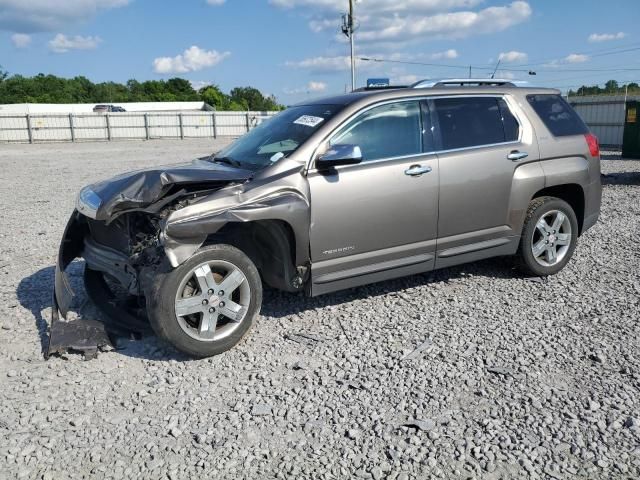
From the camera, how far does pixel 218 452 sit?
303cm

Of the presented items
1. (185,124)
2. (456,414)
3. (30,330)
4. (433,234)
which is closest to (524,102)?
(433,234)

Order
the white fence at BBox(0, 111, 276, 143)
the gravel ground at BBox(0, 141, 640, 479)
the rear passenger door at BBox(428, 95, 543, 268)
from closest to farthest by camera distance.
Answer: the gravel ground at BBox(0, 141, 640, 479) < the rear passenger door at BBox(428, 95, 543, 268) < the white fence at BBox(0, 111, 276, 143)

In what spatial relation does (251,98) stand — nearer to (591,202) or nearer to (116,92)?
(116,92)

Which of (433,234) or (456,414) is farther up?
(433,234)

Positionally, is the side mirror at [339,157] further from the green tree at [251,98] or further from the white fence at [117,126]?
the green tree at [251,98]

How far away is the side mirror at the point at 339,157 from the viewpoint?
4297mm

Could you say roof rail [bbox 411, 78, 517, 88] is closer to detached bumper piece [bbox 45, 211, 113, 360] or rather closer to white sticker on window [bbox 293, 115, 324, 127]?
white sticker on window [bbox 293, 115, 324, 127]

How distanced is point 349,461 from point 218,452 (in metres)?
0.71

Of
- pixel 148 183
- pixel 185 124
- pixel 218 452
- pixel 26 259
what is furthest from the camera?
pixel 185 124

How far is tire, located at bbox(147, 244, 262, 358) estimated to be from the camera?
3.91 metres

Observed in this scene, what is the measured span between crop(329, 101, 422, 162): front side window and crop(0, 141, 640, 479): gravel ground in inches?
54.4

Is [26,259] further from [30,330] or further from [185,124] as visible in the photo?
[185,124]

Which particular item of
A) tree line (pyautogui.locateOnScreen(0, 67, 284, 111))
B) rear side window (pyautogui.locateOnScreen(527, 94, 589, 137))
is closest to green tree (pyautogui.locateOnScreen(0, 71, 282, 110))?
tree line (pyautogui.locateOnScreen(0, 67, 284, 111))

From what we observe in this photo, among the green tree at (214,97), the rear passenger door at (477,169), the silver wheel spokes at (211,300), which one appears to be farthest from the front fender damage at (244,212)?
the green tree at (214,97)
